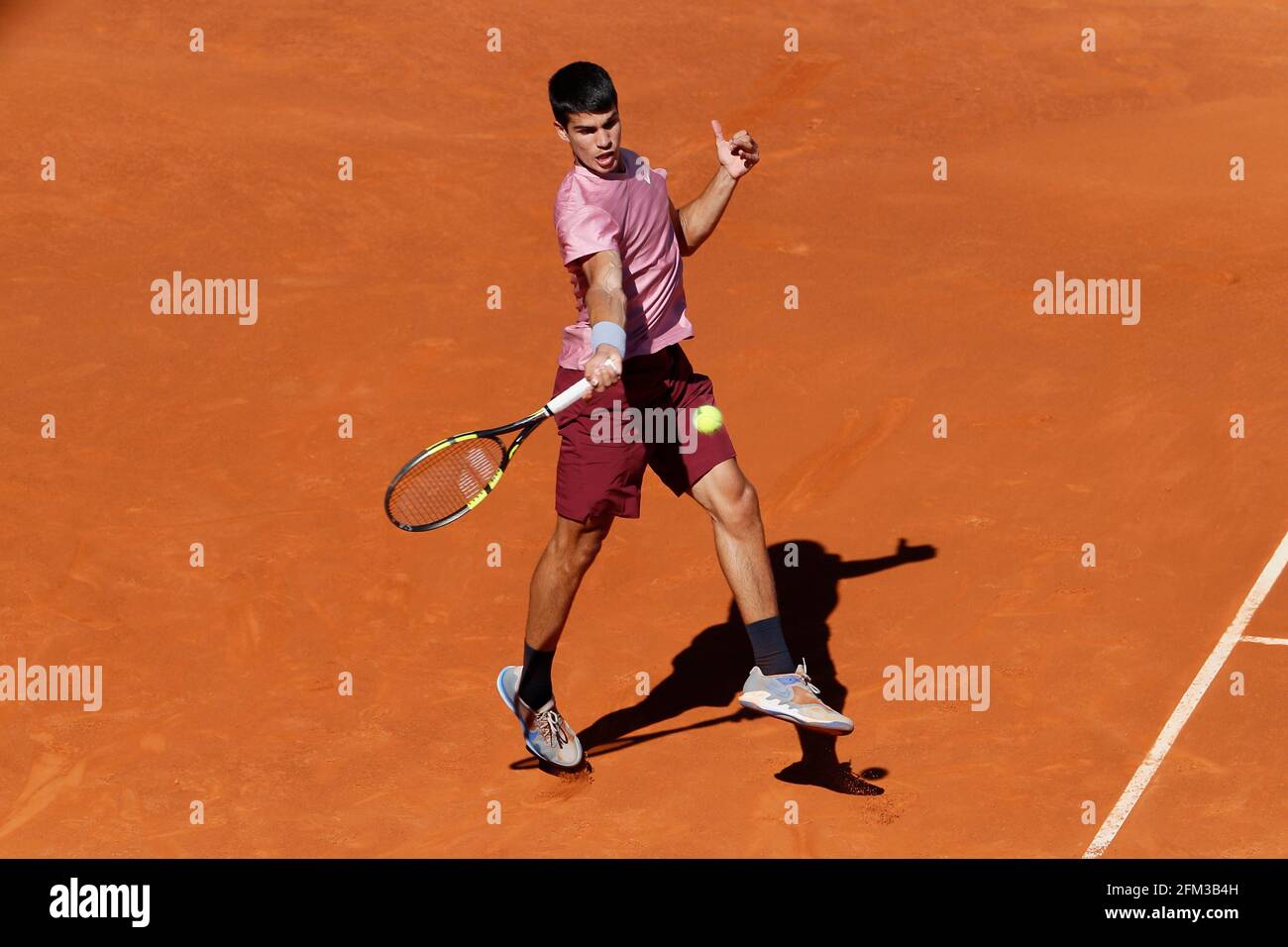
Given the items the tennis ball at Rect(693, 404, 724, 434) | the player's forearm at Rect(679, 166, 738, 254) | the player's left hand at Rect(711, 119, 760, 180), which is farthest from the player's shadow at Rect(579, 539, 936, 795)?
the player's left hand at Rect(711, 119, 760, 180)

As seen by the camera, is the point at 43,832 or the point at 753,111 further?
the point at 753,111

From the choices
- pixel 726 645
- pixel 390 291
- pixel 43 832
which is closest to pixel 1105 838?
pixel 726 645

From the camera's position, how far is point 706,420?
7.08 meters

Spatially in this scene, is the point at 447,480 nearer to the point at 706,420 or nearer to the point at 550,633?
the point at 550,633

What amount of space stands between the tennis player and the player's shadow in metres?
0.54

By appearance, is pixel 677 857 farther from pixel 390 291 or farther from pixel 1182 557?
pixel 390 291

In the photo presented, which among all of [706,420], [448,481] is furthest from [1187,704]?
[448,481]

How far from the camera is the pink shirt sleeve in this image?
6730 millimetres

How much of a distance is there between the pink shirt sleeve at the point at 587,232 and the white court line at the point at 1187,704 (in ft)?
9.03

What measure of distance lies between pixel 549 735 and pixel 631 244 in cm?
194

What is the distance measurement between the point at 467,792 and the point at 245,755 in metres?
0.95

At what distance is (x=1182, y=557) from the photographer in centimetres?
883

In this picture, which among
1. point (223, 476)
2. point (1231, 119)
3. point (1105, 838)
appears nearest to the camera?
point (1105, 838)

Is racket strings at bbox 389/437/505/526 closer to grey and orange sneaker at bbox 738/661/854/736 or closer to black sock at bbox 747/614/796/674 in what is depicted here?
black sock at bbox 747/614/796/674
